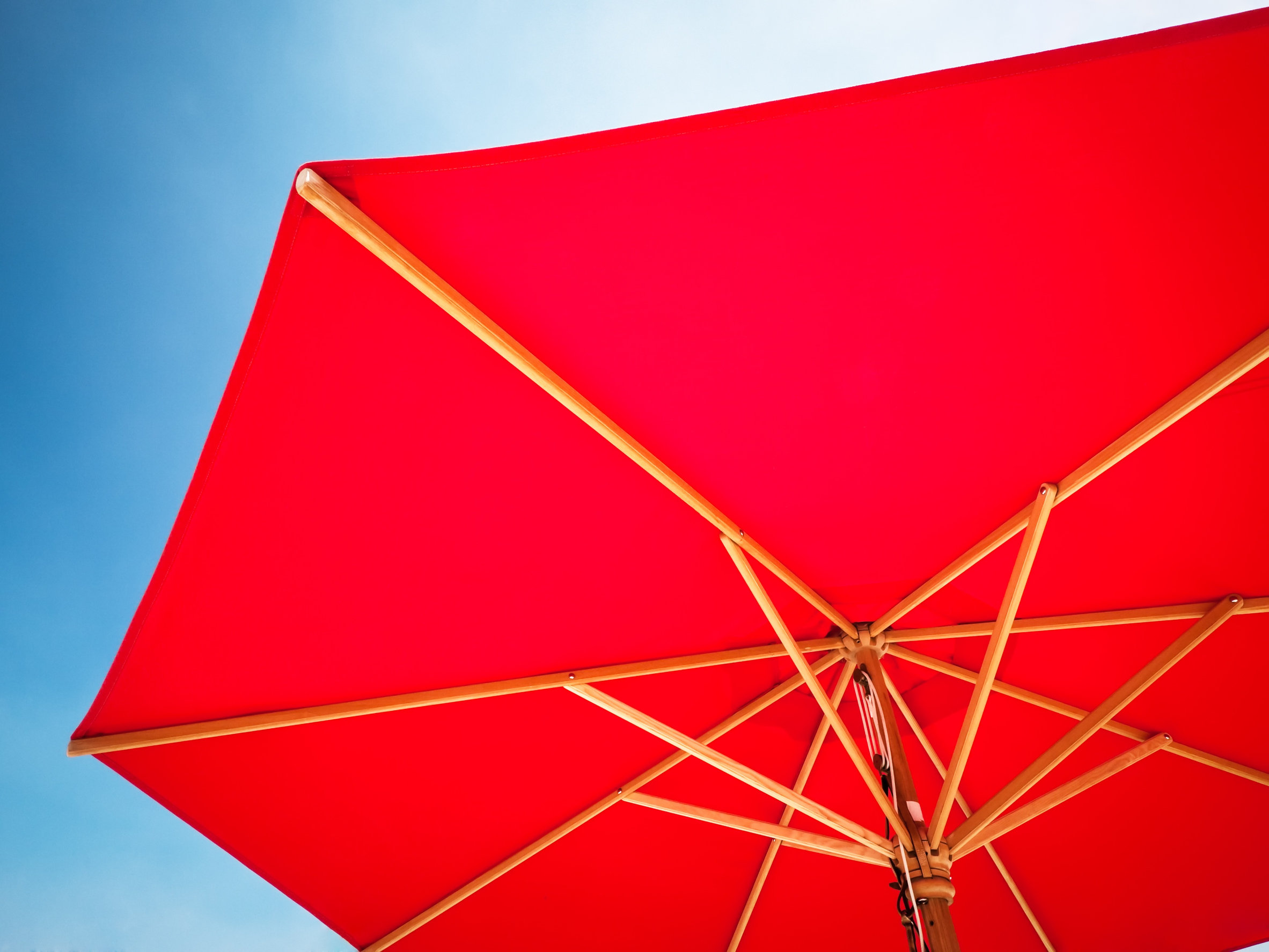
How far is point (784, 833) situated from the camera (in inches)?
113

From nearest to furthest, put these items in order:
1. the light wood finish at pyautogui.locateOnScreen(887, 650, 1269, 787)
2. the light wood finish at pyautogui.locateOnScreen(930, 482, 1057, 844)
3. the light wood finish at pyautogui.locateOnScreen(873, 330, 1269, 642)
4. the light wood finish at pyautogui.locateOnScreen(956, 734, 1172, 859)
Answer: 1. the light wood finish at pyautogui.locateOnScreen(873, 330, 1269, 642)
2. the light wood finish at pyautogui.locateOnScreen(930, 482, 1057, 844)
3. the light wood finish at pyautogui.locateOnScreen(956, 734, 1172, 859)
4. the light wood finish at pyautogui.locateOnScreen(887, 650, 1269, 787)

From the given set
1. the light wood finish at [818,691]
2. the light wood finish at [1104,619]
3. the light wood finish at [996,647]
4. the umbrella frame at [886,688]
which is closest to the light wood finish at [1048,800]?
the umbrella frame at [886,688]

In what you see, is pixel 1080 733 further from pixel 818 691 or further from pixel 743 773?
pixel 743 773

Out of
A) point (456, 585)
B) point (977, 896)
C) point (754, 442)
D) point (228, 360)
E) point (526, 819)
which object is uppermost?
point (228, 360)

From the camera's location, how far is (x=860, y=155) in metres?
1.86

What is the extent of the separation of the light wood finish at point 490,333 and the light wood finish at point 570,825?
111 centimetres

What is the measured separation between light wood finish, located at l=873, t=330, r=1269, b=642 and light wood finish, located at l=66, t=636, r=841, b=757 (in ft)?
2.77

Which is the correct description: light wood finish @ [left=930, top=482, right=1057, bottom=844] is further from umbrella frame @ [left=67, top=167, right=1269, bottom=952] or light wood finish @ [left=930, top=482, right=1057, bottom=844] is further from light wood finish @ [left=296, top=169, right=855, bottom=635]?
light wood finish @ [left=296, top=169, right=855, bottom=635]

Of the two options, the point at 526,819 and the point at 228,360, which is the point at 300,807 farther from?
the point at 228,360

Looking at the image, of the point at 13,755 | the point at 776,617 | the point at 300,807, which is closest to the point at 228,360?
the point at 13,755

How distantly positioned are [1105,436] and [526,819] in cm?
284

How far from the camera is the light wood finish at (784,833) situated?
2.77 m

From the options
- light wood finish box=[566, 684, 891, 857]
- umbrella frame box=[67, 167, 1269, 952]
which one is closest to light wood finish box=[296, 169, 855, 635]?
umbrella frame box=[67, 167, 1269, 952]

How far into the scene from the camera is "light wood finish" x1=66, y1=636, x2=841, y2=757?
271 centimetres
